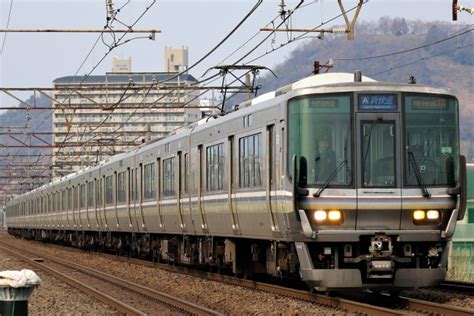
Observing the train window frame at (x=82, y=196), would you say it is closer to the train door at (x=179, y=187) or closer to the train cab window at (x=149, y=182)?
the train cab window at (x=149, y=182)

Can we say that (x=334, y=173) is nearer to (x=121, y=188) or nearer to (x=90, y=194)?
(x=121, y=188)

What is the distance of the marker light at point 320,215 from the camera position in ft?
45.3

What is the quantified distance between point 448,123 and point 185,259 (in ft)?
32.7

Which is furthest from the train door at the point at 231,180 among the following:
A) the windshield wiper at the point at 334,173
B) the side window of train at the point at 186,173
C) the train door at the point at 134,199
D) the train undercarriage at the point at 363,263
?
the train door at the point at 134,199

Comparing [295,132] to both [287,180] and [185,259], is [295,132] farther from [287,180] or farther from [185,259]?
[185,259]

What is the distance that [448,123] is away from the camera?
46.8 feet

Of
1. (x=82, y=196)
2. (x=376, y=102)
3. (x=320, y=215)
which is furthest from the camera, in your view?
(x=82, y=196)

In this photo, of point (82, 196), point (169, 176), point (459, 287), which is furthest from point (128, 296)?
point (82, 196)

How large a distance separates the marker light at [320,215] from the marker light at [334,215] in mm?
71

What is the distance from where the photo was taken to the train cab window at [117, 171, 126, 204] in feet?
99.3

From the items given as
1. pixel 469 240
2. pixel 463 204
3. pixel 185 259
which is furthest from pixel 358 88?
pixel 469 240

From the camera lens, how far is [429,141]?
1417cm

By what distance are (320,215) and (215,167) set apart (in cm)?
537

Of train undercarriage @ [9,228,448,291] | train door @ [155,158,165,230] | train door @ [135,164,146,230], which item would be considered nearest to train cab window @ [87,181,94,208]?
train door @ [135,164,146,230]
